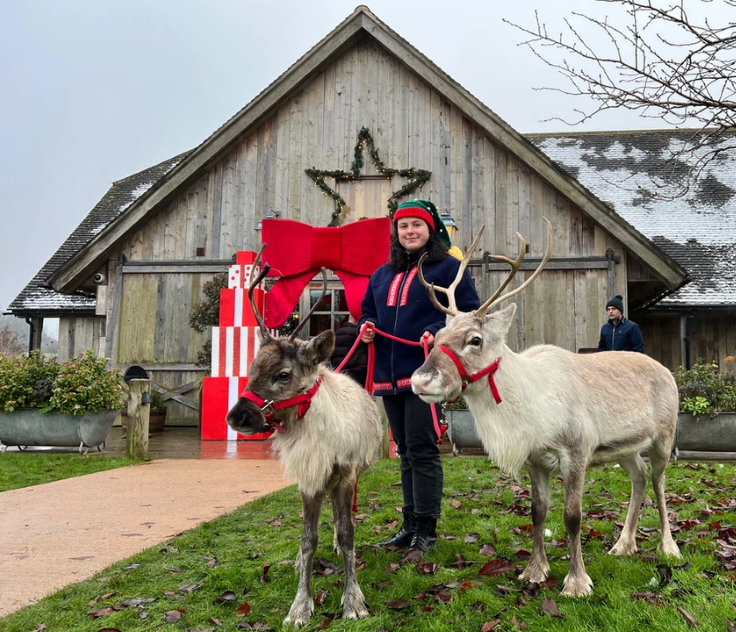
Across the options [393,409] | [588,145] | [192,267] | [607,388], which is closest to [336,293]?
[192,267]

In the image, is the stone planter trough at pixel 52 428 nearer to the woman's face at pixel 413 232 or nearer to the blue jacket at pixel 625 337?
the woman's face at pixel 413 232

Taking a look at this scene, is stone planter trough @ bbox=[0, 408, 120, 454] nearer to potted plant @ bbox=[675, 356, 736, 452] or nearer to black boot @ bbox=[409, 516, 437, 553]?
black boot @ bbox=[409, 516, 437, 553]

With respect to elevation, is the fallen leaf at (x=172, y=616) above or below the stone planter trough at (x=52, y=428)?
below

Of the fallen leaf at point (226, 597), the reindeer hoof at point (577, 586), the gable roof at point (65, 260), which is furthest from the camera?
the gable roof at point (65, 260)

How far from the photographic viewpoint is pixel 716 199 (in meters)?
14.8

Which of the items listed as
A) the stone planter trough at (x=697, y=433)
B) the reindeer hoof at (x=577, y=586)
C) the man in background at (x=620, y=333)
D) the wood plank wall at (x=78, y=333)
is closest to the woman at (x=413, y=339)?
the reindeer hoof at (x=577, y=586)

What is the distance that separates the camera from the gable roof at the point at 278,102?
11.2m

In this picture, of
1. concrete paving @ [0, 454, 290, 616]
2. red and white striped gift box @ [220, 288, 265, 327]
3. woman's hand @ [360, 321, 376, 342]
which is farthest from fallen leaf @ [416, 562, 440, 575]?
red and white striped gift box @ [220, 288, 265, 327]

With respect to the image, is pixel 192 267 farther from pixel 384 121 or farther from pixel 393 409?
pixel 393 409

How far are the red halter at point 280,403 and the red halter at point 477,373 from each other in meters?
0.78

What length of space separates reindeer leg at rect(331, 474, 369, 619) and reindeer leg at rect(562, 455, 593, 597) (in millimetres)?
1160

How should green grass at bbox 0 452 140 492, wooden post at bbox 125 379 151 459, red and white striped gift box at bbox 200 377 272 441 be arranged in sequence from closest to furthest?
green grass at bbox 0 452 140 492 < wooden post at bbox 125 379 151 459 < red and white striped gift box at bbox 200 377 272 441

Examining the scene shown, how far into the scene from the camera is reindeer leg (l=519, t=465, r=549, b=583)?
360 centimetres

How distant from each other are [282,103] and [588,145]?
9.25m
